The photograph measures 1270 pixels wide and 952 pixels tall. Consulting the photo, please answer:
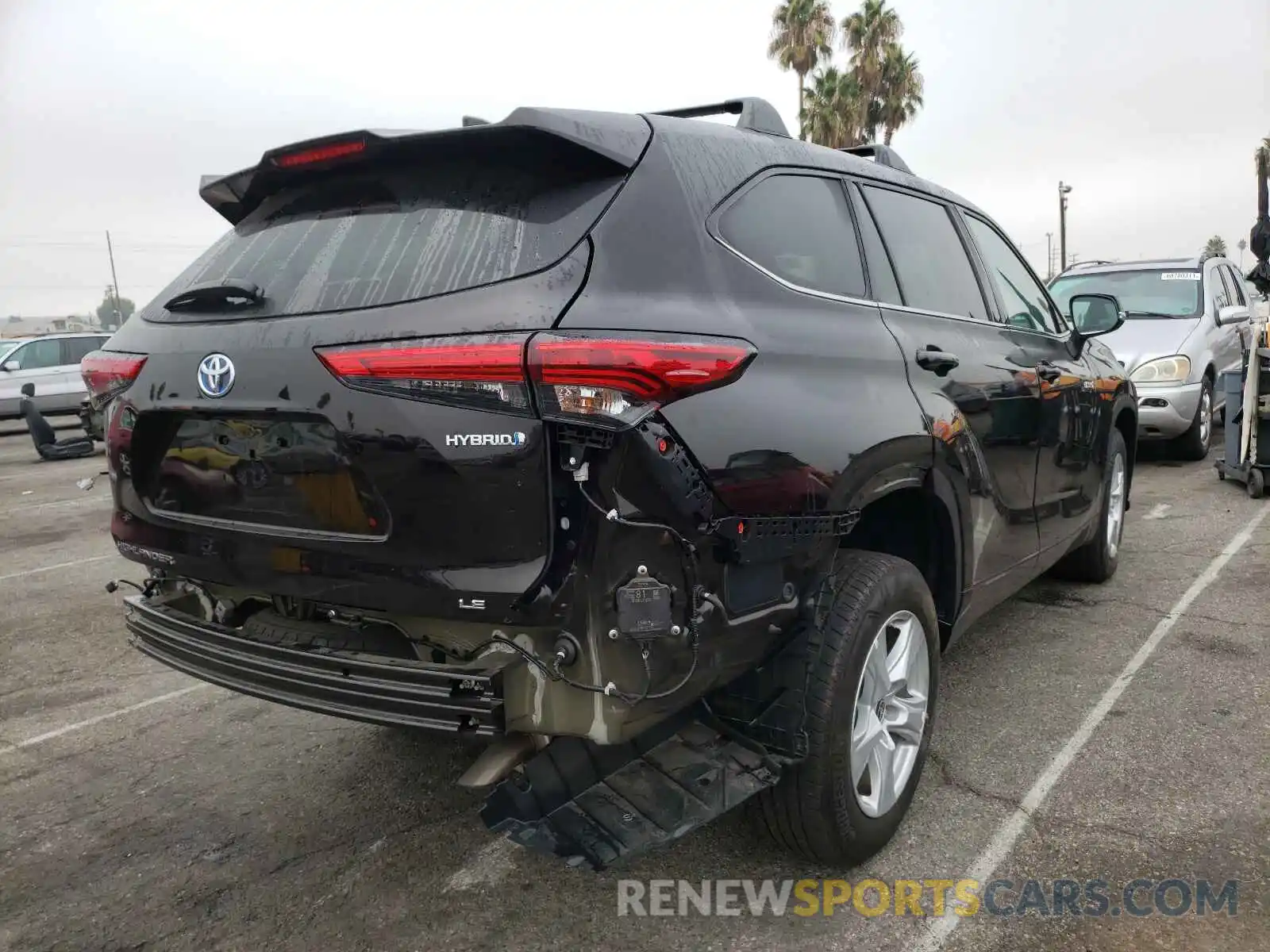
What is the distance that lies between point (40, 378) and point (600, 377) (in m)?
18.2

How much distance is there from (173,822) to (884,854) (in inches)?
86.9

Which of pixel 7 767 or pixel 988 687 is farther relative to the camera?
pixel 988 687

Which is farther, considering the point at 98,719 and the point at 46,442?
the point at 46,442

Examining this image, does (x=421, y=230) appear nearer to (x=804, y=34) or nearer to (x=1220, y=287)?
(x=1220, y=287)

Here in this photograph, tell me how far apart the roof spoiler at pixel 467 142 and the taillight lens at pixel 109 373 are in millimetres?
584

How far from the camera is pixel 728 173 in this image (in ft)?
8.04

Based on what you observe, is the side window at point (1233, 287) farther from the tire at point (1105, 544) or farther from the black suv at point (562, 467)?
the black suv at point (562, 467)

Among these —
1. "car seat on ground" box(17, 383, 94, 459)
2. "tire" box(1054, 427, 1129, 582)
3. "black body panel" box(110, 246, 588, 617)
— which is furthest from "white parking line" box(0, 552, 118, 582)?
"car seat on ground" box(17, 383, 94, 459)

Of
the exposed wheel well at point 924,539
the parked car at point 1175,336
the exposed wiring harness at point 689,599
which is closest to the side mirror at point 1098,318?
the exposed wheel well at point 924,539

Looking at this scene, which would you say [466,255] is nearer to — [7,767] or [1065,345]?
[7,767]

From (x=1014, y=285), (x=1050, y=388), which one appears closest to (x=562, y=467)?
(x=1050, y=388)

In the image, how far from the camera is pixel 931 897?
2535 mm

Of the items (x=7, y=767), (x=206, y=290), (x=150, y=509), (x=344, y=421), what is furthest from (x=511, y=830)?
(x=7, y=767)

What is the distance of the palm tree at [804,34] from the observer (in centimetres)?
2859
